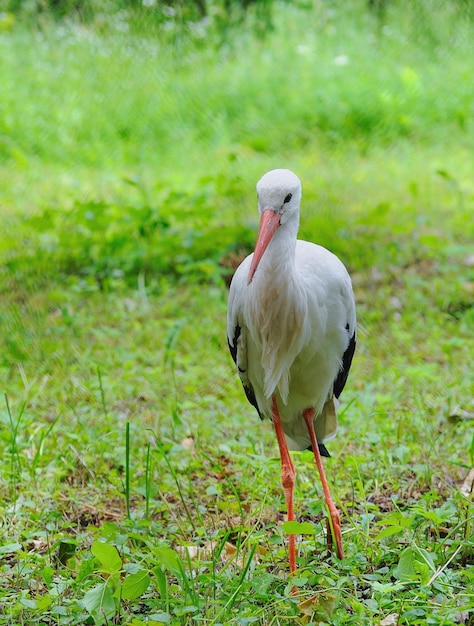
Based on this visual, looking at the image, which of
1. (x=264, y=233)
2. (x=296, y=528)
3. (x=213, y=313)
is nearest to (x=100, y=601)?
(x=296, y=528)

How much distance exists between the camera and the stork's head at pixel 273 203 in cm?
253

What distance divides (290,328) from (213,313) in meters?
2.46

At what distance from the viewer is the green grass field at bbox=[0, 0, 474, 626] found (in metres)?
2.53

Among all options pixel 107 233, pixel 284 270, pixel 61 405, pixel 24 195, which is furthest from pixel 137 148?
pixel 284 270

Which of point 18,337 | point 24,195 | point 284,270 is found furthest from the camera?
point 24,195

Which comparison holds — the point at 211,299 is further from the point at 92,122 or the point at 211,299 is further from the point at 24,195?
the point at 92,122

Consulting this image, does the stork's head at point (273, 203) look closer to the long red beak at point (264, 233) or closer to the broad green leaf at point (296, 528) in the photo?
the long red beak at point (264, 233)

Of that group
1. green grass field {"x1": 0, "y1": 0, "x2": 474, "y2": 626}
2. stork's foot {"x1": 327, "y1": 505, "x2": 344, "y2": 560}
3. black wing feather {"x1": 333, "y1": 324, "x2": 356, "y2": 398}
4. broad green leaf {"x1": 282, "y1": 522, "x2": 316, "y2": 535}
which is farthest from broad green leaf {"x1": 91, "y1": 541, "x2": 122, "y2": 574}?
black wing feather {"x1": 333, "y1": 324, "x2": 356, "y2": 398}

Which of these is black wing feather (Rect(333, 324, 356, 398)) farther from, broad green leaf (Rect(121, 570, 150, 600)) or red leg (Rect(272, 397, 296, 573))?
broad green leaf (Rect(121, 570, 150, 600))

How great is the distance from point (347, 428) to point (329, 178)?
417 cm

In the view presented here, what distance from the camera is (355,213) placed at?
658 centimetres

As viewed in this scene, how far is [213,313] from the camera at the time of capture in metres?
5.12

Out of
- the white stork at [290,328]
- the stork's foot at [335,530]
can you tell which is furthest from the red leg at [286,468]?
the stork's foot at [335,530]

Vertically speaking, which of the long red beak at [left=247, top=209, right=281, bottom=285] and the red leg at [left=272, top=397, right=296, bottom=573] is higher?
the long red beak at [left=247, top=209, right=281, bottom=285]
